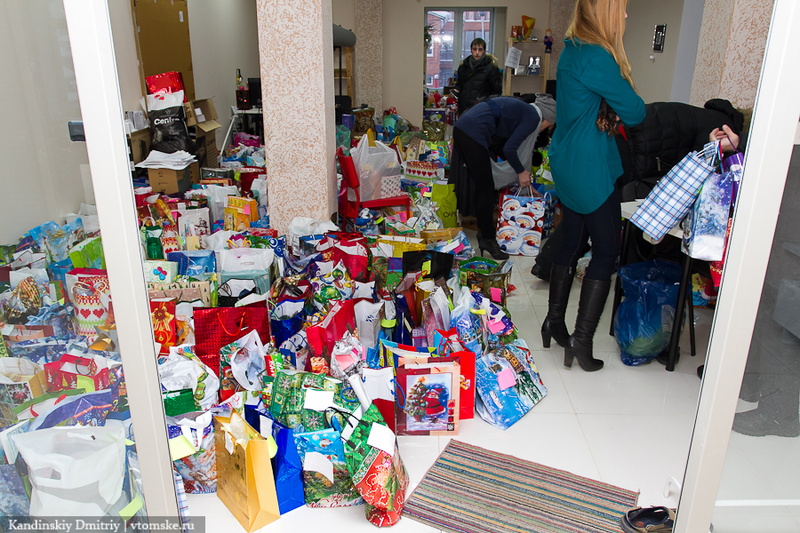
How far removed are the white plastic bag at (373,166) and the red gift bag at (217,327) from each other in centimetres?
196

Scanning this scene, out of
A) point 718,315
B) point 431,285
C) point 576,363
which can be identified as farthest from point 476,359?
Result: point 718,315

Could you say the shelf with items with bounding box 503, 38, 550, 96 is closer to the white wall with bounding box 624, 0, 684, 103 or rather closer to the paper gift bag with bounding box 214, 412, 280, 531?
the white wall with bounding box 624, 0, 684, 103

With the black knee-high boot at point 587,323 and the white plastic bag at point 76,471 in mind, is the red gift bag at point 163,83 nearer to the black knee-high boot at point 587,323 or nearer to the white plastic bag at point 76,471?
the black knee-high boot at point 587,323

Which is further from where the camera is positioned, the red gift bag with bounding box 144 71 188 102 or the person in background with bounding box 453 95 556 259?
the red gift bag with bounding box 144 71 188 102

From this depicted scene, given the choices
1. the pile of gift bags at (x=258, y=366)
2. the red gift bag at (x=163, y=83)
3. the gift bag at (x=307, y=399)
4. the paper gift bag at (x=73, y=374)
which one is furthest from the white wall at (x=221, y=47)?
the gift bag at (x=307, y=399)

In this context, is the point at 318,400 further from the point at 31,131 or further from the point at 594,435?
the point at 31,131

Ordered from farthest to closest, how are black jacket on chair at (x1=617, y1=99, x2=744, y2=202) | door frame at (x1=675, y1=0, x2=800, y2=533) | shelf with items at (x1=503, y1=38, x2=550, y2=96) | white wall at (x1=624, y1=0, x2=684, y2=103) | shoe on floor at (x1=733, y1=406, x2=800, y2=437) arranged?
shelf with items at (x1=503, y1=38, x2=550, y2=96), white wall at (x1=624, y1=0, x2=684, y2=103), black jacket on chair at (x1=617, y1=99, x2=744, y2=202), shoe on floor at (x1=733, y1=406, x2=800, y2=437), door frame at (x1=675, y1=0, x2=800, y2=533)

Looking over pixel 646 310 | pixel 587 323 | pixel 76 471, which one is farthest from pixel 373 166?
pixel 76 471

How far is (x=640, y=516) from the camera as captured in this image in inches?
59.9

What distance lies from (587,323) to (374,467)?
4.49ft

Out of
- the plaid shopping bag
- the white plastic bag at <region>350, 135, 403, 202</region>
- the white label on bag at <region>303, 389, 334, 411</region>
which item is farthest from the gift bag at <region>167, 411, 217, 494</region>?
the white plastic bag at <region>350, 135, 403, 202</region>

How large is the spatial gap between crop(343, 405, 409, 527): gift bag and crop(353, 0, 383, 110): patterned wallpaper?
7.92 m

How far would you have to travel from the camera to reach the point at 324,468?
1949 millimetres

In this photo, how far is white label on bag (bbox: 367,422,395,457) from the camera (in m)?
1.89
